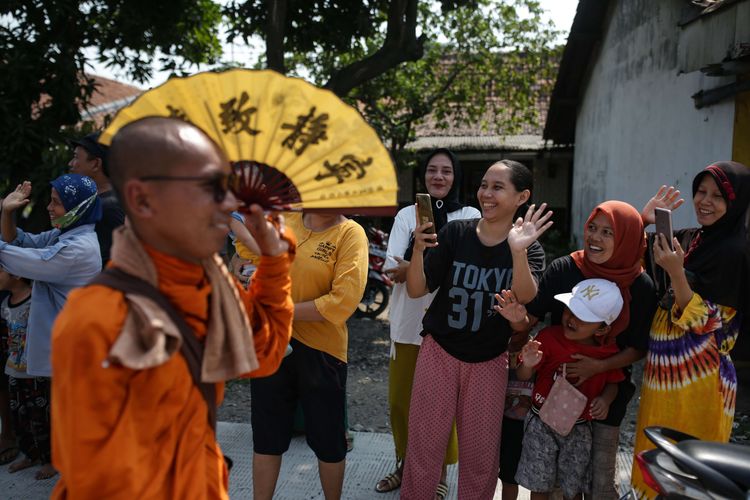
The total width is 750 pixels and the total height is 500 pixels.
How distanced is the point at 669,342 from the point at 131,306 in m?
2.35

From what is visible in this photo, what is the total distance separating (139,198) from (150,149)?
120 millimetres

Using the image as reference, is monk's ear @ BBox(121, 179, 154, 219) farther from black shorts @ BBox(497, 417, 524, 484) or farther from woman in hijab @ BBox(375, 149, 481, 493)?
black shorts @ BBox(497, 417, 524, 484)

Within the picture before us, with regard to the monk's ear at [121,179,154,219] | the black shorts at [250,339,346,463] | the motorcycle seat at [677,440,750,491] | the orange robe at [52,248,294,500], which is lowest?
the black shorts at [250,339,346,463]

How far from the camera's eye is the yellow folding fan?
5.40 ft

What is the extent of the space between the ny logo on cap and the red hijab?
157 mm

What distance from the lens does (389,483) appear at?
364cm

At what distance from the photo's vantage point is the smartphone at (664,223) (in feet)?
8.81

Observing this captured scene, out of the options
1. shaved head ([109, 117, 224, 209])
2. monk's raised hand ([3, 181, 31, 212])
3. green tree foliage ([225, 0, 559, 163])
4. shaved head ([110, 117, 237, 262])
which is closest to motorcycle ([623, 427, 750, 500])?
shaved head ([110, 117, 237, 262])

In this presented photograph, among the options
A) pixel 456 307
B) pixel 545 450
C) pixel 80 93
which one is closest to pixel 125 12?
pixel 80 93

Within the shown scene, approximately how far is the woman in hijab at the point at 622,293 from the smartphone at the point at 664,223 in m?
0.08

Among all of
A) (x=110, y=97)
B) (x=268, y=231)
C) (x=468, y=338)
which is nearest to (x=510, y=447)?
(x=468, y=338)

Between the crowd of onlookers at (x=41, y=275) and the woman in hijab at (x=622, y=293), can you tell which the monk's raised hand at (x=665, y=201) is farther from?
the crowd of onlookers at (x=41, y=275)

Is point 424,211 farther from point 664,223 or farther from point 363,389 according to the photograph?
point 363,389

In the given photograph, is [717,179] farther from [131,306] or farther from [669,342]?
[131,306]
